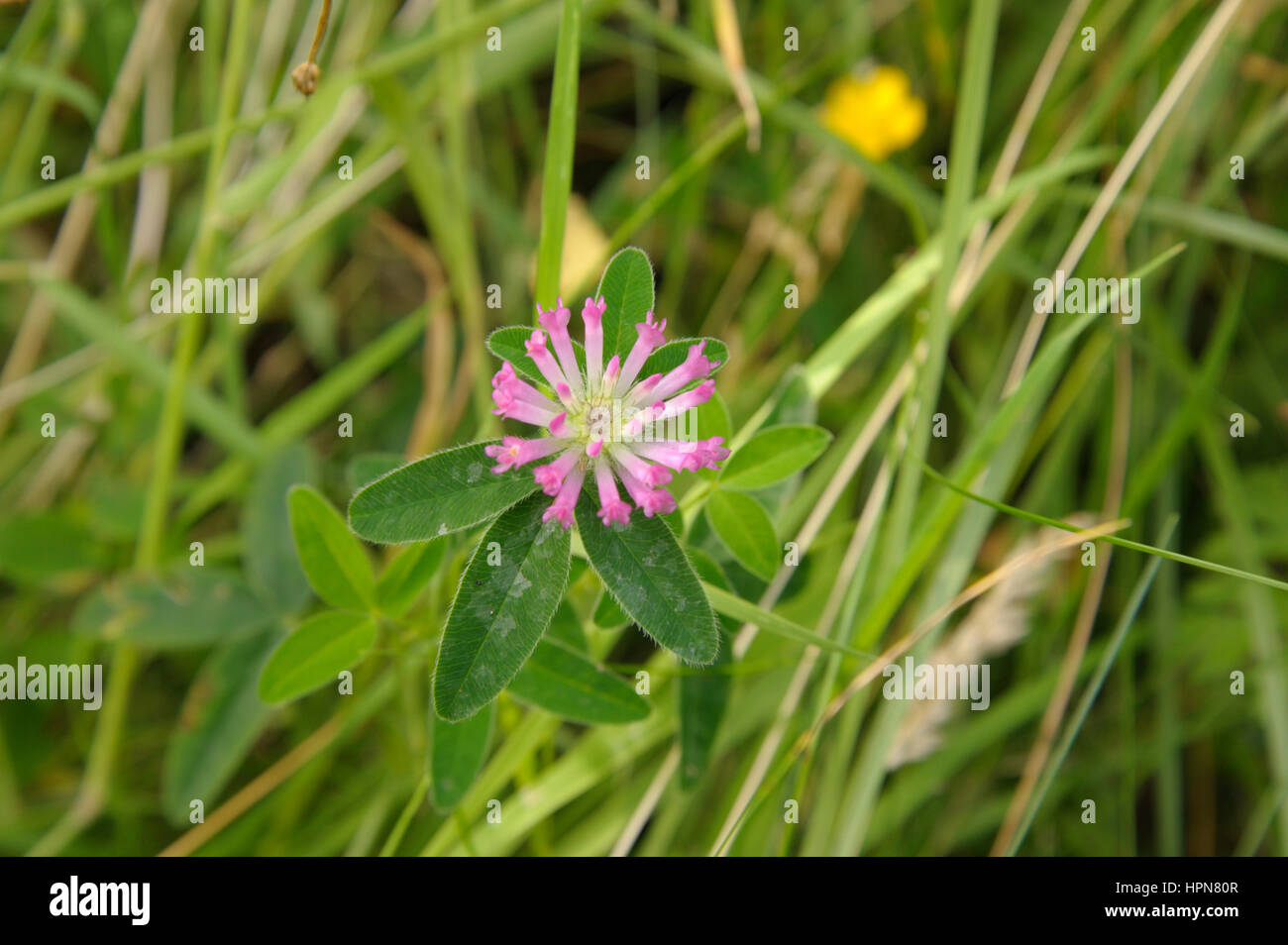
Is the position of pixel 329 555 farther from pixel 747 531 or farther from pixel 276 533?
pixel 747 531

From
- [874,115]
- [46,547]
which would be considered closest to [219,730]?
[46,547]

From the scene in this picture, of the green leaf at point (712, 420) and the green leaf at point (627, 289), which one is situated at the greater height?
the green leaf at point (627, 289)

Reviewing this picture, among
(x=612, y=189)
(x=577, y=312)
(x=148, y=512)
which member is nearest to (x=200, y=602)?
(x=148, y=512)

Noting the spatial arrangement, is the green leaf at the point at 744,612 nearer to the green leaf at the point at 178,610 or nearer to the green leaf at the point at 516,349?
the green leaf at the point at 516,349

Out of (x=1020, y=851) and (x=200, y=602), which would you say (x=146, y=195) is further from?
(x=1020, y=851)

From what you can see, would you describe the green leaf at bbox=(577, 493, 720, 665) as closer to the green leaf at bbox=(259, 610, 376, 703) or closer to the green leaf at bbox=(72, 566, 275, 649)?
the green leaf at bbox=(259, 610, 376, 703)

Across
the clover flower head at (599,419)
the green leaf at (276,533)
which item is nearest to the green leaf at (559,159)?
the clover flower head at (599,419)
